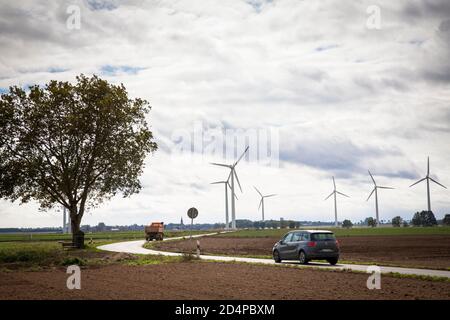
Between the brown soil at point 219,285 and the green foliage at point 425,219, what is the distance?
147 meters

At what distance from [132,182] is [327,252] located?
22622mm

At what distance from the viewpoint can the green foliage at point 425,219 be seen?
521ft

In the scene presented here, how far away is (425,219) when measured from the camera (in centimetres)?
16125

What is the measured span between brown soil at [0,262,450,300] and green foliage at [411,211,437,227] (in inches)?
5803

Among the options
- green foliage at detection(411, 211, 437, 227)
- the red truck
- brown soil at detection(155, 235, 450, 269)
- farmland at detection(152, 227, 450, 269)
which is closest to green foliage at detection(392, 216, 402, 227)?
green foliage at detection(411, 211, 437, 227)

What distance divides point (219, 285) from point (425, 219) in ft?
513

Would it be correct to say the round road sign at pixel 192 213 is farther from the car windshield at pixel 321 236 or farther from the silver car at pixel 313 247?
the car windshield at pixel 321 236

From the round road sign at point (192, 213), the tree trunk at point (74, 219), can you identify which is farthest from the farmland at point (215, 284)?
the tree trunk at point (74, 219)

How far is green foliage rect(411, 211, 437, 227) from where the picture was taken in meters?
159

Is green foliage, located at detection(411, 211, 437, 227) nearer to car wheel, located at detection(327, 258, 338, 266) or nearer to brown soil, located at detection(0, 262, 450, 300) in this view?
car wheel, located at detection(327, 258, 338, 266)
